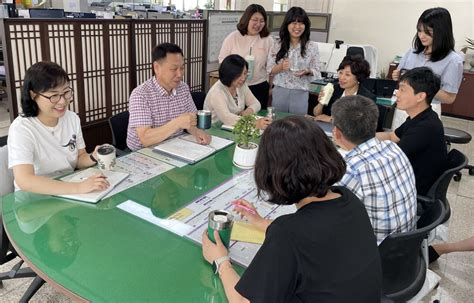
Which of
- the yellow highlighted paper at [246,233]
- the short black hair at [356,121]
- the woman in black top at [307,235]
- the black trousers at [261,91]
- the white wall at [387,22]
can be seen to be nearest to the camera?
the woman in black top at [307,235]

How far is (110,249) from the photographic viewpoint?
1.14m

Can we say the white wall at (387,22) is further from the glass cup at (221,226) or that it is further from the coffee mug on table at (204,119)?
the glass cup at (221,226)

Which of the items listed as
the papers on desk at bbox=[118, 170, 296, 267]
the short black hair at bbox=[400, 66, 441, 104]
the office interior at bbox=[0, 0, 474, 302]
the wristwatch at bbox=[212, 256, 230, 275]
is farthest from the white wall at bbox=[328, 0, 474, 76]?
the wristwatch at bbox=[212, 256, 230, 275]

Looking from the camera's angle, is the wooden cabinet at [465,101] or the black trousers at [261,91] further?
the wooden cabinet at [465,101]

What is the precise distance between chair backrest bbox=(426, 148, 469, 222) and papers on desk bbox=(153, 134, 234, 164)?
3.60 feet

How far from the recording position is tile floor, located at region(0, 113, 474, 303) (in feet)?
6.33

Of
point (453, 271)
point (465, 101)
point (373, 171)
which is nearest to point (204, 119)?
point (373, 171)

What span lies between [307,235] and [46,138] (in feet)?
4.21

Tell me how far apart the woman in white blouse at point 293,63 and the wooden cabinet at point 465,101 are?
3555 millimetres

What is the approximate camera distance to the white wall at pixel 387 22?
5.77 metres

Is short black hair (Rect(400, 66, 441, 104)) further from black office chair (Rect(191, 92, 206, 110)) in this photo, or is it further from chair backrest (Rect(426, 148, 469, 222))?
black office chair (Rect(191, 92, 206, 110))

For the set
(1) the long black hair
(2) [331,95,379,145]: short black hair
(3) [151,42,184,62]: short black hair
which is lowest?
(2) [331,95,379,145]: short black hair

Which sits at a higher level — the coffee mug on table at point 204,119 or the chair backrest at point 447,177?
the coffee mug on table at point 204,119

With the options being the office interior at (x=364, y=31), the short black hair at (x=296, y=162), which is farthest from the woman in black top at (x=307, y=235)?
the office interior at (x=364, y=31)
